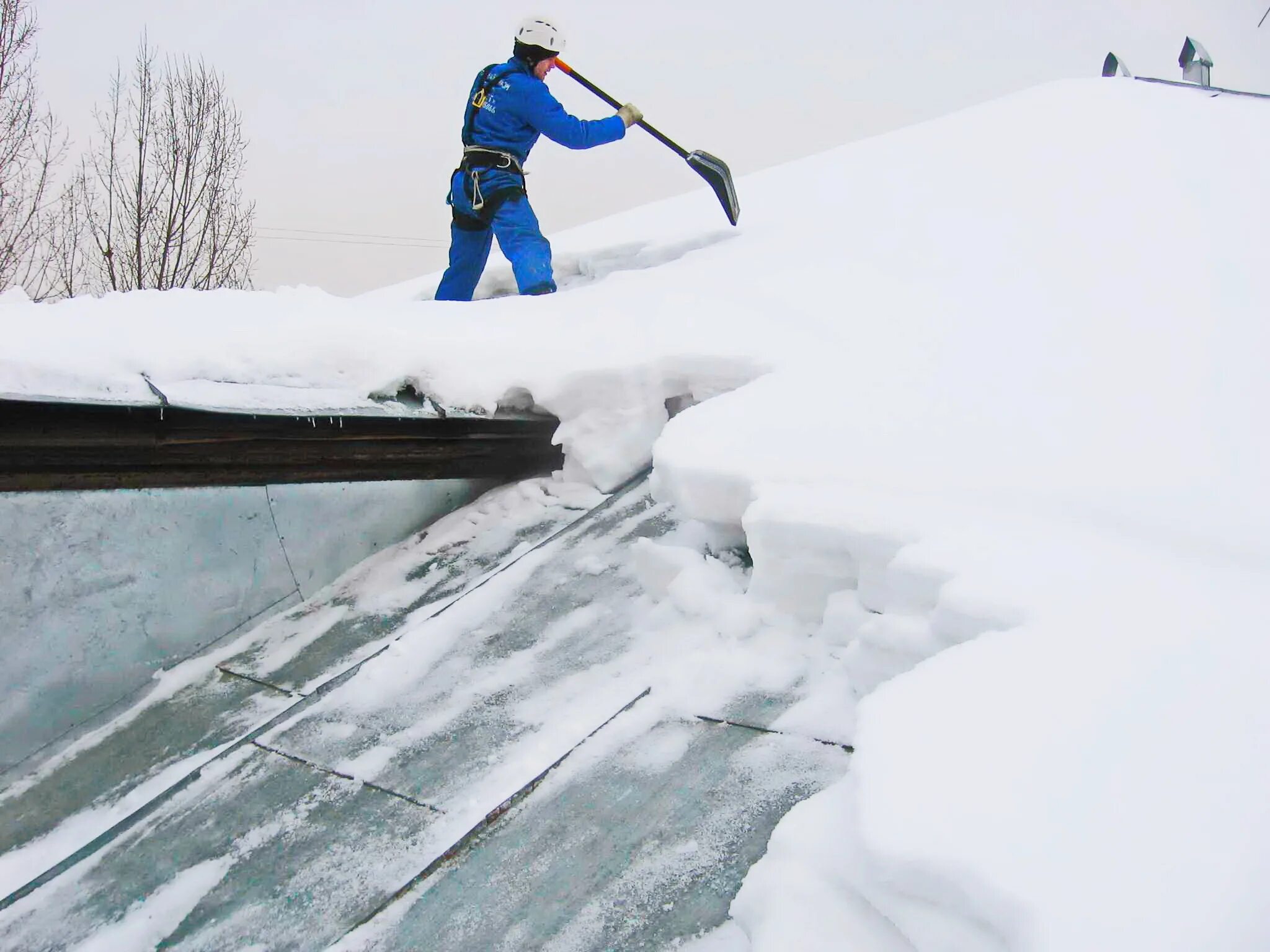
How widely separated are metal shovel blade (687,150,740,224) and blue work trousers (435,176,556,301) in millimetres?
799

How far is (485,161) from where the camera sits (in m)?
3.99

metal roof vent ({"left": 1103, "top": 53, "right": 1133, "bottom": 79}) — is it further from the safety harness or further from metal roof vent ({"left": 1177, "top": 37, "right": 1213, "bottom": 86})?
the safety harness

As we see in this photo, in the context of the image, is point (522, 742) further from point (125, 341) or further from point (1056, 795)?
point (125, 341)

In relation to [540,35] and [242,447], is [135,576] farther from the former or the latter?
[540,35]

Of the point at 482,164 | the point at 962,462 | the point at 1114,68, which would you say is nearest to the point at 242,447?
the point at 962,462

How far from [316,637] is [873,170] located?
3532mm

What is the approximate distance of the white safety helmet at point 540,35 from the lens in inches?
155

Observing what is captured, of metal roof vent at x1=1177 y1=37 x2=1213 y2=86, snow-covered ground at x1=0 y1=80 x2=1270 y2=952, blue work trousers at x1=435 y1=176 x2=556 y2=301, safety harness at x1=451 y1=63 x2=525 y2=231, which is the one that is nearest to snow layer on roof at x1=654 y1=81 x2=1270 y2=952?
snow-covered ground at x1=0 y1=80 x2=1270 y2=952

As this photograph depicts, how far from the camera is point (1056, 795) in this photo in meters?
0.98

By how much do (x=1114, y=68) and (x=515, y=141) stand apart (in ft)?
13.7

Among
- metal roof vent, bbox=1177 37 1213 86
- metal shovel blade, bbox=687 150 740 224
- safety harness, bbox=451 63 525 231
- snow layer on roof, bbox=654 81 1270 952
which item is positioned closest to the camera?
snow layer on roof, bbox=654 81 1270 952

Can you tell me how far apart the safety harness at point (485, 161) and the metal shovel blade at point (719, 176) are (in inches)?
31.2

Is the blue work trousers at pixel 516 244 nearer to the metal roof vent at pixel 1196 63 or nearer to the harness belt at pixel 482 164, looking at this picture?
the harness belt at pixel 482 164

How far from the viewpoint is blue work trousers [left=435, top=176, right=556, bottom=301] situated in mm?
3840
